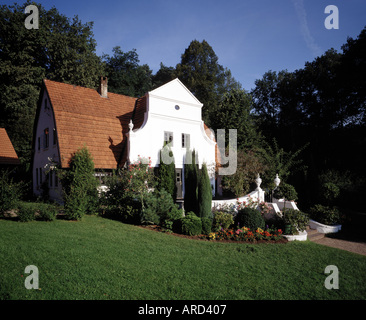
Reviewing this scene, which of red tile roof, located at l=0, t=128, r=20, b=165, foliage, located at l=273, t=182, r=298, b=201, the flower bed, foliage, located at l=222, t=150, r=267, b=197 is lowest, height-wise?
the flower bed

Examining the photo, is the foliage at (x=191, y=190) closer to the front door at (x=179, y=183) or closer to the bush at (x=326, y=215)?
the front door at (x=179, y=183)

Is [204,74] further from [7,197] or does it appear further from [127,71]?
[7,197]

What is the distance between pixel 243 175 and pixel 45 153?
14402mm

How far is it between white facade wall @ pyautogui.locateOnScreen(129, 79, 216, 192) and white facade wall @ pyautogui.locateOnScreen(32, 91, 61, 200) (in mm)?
5665

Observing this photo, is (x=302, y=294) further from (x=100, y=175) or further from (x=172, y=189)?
(x=100, y=175)

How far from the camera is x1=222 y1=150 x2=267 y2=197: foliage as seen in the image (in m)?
15.5

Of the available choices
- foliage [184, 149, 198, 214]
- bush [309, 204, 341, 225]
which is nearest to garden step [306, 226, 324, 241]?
bush [309, 204, 341, 225]

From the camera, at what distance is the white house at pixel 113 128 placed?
15039mm

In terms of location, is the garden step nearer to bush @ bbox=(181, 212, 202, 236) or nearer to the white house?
bush @ bbox=(181, 212, 202, 236)

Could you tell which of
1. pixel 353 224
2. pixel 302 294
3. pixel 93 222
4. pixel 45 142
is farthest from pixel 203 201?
pixel 45 142

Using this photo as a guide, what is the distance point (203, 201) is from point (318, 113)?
83.3 ft

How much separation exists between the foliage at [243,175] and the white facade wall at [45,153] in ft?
37.7

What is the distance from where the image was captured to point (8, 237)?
756cm

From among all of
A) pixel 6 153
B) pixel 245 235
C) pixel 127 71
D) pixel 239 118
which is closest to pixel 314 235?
pixel 245 235
